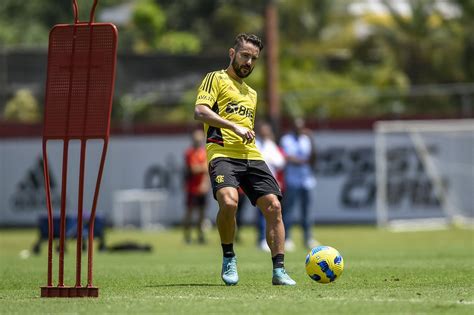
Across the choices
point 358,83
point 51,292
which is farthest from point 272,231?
point 358,83

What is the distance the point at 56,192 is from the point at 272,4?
804 cm

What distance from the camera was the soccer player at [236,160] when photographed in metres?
10.9

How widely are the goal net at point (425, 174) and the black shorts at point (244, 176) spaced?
1842cm

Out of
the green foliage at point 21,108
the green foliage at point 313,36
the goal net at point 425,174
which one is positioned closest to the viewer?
the goal net at point 425,174

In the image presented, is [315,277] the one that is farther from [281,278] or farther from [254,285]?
[254,285]

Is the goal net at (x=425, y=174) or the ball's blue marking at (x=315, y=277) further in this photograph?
the goal net at (x=425, y=174)

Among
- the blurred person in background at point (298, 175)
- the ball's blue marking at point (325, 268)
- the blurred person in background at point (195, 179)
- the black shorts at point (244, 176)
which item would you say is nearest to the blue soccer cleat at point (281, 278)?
the ball's blue marking at point (325, 268)

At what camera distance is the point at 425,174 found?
29.5 metres

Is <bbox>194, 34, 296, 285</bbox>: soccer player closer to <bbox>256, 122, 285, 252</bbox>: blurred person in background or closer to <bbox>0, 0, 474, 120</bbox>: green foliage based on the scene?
<bbox>256, 122, 285, 252</bbox>: blurred person in background

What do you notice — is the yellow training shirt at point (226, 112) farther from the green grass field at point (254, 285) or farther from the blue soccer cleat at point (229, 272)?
the green grass field at point (254, 285)

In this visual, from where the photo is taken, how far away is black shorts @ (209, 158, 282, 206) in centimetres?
1084

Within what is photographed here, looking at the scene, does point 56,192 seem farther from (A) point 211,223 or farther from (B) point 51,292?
(B) point 51,292

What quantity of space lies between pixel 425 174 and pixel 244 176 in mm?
19067

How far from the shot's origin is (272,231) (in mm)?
10984
